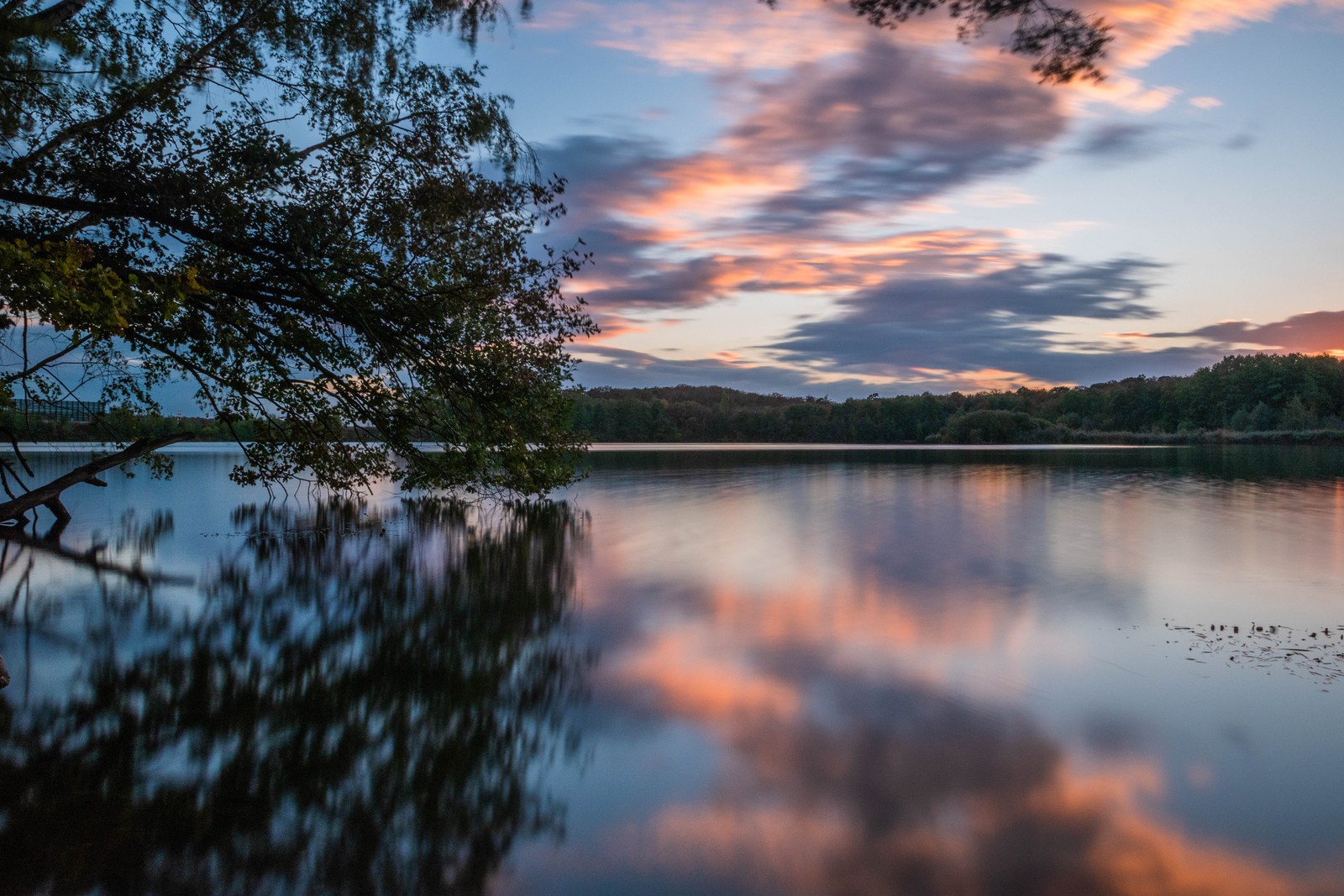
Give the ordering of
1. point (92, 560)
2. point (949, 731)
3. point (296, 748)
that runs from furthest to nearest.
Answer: point (92, 560) < point (949, 731) < point (296, 748)

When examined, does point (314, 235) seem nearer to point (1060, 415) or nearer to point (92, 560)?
point (92, 560)

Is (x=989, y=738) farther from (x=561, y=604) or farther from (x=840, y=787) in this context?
(x=561, y=604)

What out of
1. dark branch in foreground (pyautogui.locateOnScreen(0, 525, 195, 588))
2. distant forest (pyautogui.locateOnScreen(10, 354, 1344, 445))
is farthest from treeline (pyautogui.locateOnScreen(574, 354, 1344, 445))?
dark branch in foreground (pyautogui.locateOnScreen(0, 525, 195, 588))

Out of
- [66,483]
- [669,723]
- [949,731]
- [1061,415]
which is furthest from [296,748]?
[1061,415]

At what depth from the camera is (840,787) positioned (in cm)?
616

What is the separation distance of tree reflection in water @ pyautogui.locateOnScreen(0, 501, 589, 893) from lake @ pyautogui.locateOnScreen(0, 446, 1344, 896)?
0.03m

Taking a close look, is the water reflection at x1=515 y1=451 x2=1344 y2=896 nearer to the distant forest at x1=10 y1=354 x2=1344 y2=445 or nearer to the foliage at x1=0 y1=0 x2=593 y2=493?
the foliage at x1=0 y1=0 x2=593 y2=493

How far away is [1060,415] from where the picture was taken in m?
149

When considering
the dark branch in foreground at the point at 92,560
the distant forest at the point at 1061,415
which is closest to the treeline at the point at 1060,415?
the distant forest at the point at 1061,415

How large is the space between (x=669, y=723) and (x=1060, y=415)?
518 ft

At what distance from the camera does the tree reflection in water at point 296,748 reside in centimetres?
476

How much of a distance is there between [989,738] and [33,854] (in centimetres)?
687

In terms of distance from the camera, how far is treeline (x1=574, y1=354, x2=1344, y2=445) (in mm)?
119062

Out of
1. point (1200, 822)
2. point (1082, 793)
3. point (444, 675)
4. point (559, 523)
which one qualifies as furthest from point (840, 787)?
point (559, 523)
